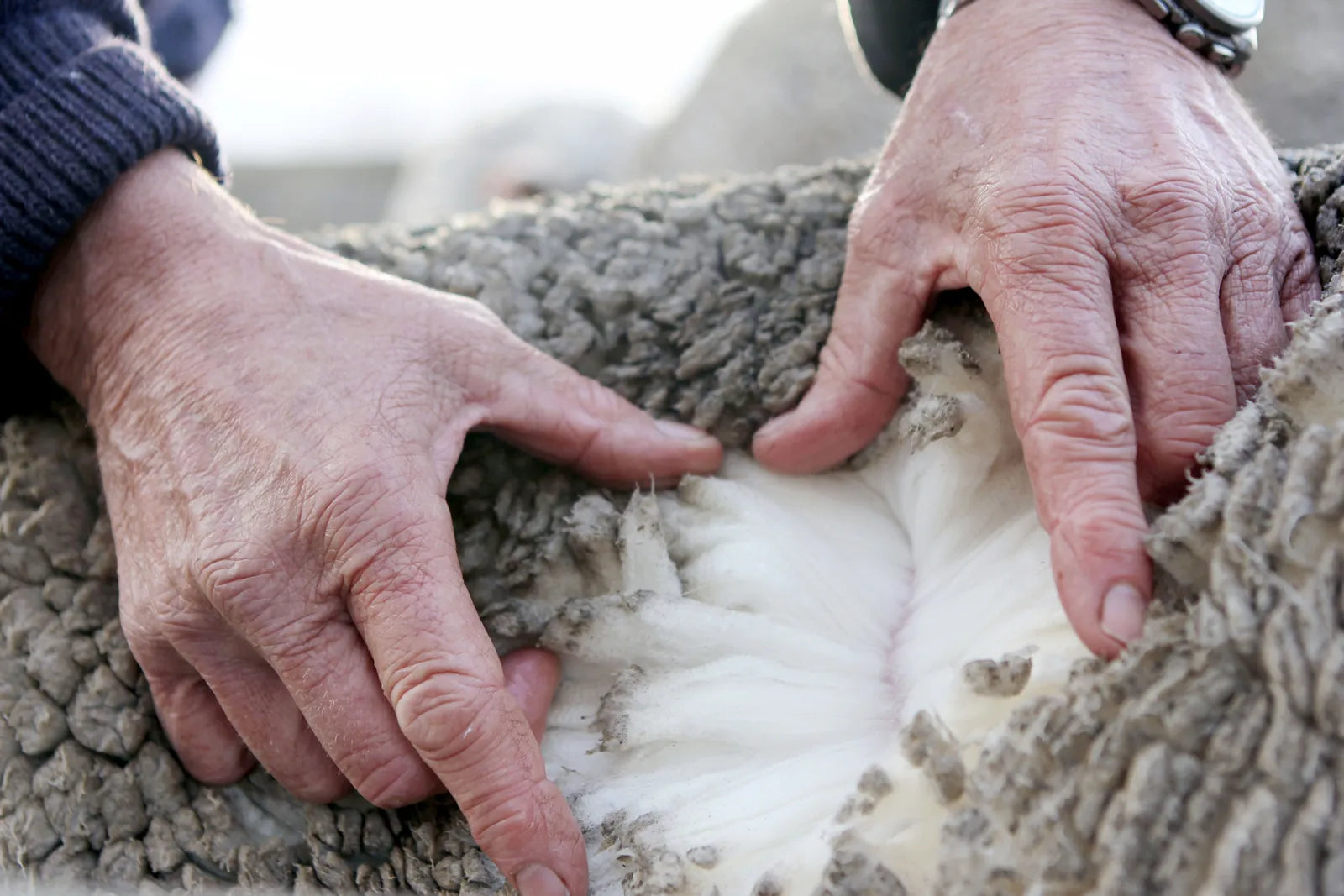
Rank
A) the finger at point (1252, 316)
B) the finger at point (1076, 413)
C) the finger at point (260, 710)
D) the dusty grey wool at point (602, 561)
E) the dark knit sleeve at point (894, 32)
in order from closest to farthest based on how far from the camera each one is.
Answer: the dusty grey wool at point (602, 561) < the finger at point (1076, 413) < the finger at point (1252, 316) < the finger at point (260, 710) < the dark knit sleeve at point (894, 32)

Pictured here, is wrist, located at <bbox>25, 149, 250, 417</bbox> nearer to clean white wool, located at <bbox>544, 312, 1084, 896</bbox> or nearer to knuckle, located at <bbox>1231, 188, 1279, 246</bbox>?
clean white wool, located at <bbox>544, 312, 1084, 896</bbox>

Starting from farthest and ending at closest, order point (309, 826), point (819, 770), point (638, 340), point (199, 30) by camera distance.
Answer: point (199, 30)
point (638, 340)
point (309, 826)
point (819, 770)

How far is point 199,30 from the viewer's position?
1431 millimetres

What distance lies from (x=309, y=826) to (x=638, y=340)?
1.65 ft

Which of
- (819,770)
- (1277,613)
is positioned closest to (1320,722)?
(1277,613)

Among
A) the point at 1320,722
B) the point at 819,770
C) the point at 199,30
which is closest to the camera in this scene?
the point at 1320,722

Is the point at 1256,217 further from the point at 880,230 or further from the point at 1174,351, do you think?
the point at 880,230

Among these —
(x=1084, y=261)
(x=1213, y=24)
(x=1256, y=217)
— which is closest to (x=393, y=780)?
(x=1084, y=261)

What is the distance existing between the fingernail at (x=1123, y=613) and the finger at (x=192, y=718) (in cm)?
69

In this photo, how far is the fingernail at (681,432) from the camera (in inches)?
38.2

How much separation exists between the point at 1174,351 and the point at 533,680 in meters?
0.54

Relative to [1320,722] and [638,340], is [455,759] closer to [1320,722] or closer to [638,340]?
[638,340]

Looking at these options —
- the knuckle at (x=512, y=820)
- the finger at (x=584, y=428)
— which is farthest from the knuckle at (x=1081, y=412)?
the knuckle at (x=512, y=820)

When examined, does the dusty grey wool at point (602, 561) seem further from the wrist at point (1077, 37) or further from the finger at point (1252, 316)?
the wrist at point (1077, 37)
